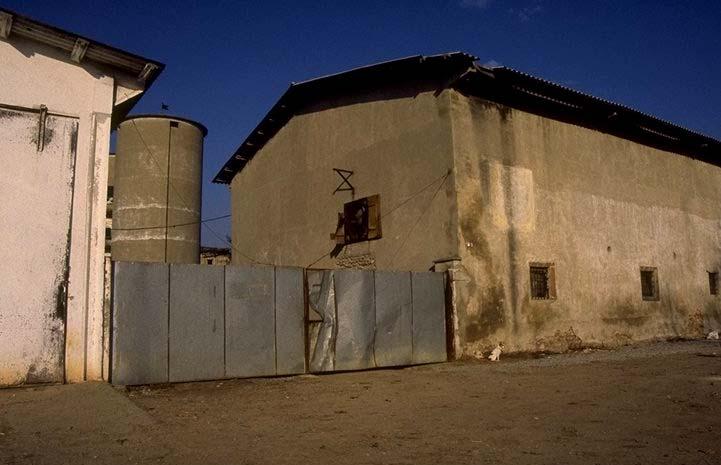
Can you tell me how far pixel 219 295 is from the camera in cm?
846

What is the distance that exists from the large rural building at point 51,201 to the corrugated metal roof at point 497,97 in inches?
251

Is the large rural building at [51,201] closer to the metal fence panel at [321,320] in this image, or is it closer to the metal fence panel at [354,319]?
the metal fence panel at [321,320]

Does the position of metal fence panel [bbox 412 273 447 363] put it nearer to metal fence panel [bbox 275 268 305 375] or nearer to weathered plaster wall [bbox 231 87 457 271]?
weathered plaster wall [bbox 231 87 457 271]

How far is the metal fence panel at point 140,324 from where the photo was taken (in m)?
7.52

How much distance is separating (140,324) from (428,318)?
5293 mm

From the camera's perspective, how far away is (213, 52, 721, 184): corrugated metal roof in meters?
11.8

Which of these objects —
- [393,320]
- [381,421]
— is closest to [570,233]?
[393,320]

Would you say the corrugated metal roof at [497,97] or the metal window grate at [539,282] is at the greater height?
the corrugated metal roof at [497,97]

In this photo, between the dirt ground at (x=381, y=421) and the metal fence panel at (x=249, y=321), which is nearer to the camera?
the dirt ground at (x=381, y=421)

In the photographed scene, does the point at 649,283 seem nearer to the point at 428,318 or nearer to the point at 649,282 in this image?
the point at 649,282

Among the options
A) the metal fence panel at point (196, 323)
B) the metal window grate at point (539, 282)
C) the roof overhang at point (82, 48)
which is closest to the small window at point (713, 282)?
the metal window grate at point (539, 282)

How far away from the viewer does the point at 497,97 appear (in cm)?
1261

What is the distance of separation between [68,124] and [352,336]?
5530 mm

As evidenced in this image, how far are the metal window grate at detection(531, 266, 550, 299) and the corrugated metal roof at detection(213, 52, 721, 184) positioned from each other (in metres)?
3.83
